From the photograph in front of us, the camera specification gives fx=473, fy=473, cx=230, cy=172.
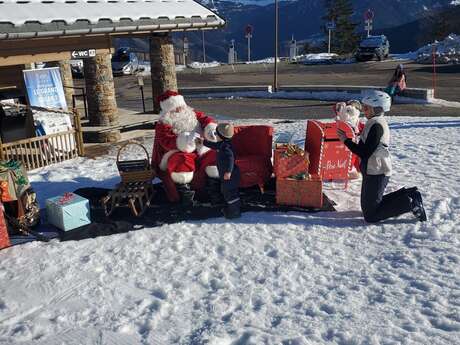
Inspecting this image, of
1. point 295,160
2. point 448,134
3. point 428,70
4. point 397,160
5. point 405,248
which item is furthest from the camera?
point 428,70

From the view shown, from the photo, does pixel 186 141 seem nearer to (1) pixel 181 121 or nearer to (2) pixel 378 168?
(1) pixel 181 121

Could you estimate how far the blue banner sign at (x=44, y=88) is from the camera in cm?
1034

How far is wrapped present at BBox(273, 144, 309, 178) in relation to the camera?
681cm

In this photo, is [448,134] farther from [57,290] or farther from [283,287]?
[57,290]

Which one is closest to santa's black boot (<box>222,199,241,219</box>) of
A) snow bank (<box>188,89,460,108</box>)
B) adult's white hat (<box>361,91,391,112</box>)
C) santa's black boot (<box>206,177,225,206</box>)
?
santa's black boot (<box>206,177,225,206</box>)

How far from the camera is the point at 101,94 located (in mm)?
11758

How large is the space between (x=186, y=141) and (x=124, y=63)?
84.6 ft

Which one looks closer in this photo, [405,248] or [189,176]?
[405,248]

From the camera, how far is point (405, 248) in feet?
18.2

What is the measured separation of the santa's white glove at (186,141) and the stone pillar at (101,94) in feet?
16.2

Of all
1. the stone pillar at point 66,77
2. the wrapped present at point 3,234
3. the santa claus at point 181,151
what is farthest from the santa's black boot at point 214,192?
the stone pillar at point 66,77

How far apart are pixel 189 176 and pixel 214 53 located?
16798 cm

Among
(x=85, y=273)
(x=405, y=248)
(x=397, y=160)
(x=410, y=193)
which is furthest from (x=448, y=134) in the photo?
(x=85, y=273)

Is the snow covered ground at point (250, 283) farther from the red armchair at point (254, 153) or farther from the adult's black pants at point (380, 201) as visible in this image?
the red armchair at point (254, 153)
